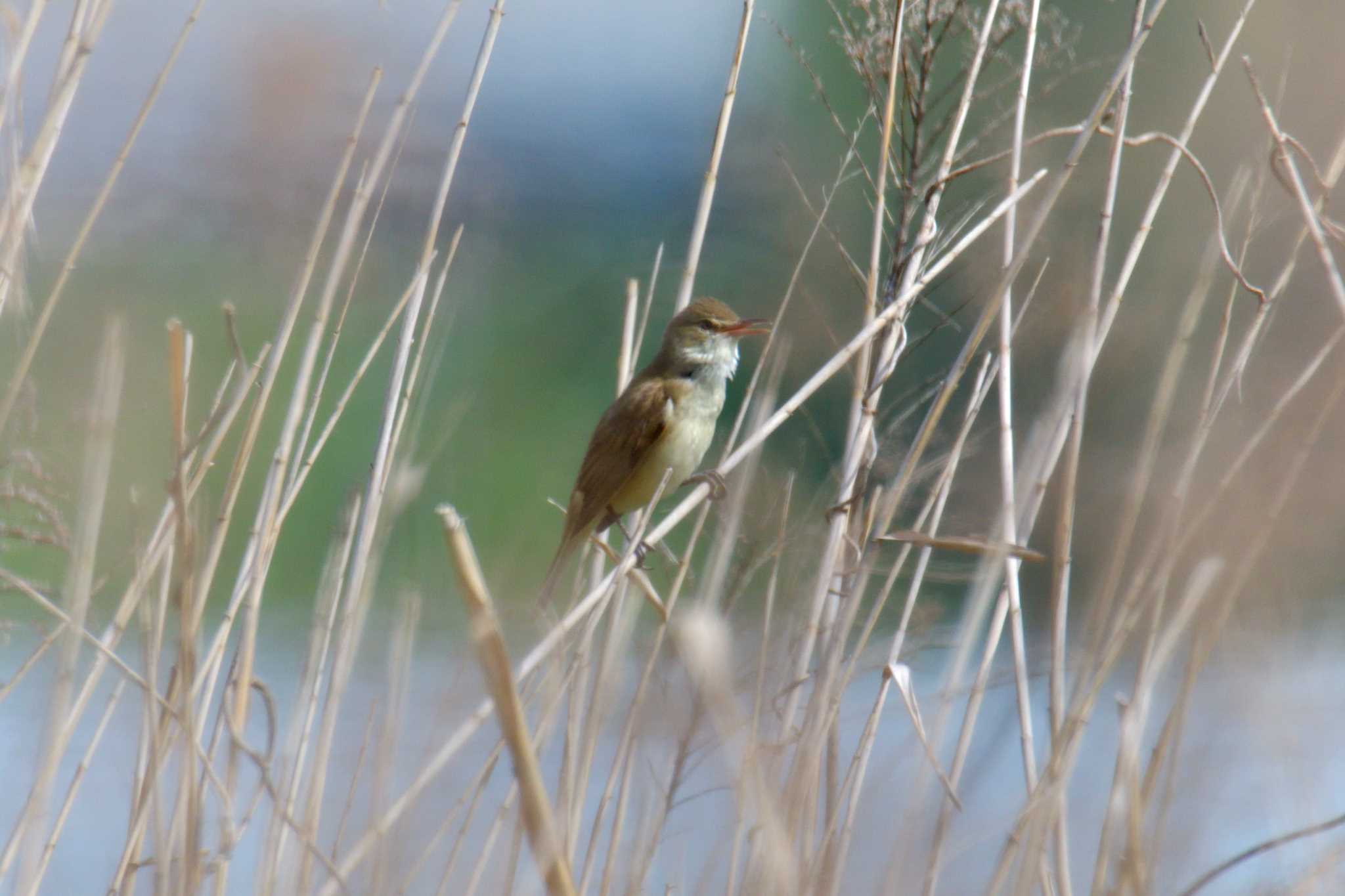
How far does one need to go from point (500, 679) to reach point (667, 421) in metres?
2.26

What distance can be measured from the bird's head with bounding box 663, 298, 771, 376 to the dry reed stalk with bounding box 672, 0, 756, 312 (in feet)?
3.10

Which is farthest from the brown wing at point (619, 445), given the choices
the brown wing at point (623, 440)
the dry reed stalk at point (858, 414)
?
the dry reed stalk at point (858, 414)

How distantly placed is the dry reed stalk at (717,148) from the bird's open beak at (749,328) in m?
0.85

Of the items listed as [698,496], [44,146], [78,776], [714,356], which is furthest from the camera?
[714,356]

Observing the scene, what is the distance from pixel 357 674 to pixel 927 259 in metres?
1.09

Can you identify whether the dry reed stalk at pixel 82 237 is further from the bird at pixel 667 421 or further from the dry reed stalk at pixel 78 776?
the bird at pixel 667 421

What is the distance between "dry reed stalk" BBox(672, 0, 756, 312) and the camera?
76.8 inches

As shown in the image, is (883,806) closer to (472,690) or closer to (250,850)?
(472,690)

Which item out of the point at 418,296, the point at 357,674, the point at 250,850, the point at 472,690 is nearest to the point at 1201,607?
the point at 472,690

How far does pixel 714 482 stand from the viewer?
2441 millimetres

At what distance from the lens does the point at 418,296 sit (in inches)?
75.6

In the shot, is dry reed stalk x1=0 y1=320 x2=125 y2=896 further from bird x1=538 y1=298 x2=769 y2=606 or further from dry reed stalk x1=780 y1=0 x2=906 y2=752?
bird x1=538 y1=298 x2=769 y2=606

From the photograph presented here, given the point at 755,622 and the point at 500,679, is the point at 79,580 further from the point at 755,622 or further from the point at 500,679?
the point at 755,622

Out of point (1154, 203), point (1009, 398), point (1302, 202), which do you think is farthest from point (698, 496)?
point (1302, 202)
